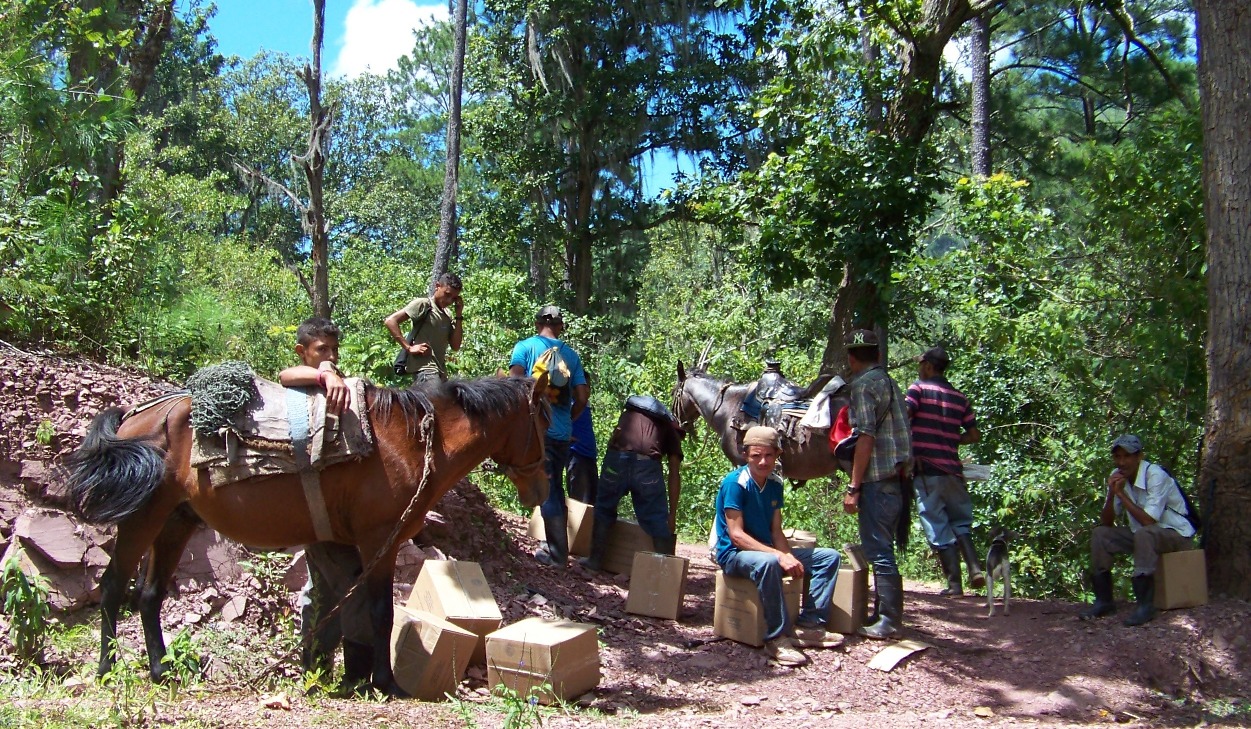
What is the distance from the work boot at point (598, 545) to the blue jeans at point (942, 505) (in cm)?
248

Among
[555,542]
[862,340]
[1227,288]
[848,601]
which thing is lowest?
[848,601]

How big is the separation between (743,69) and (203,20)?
86.4 ft

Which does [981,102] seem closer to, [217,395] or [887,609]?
[887,609]

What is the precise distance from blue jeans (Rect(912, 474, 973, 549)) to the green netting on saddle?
497cm

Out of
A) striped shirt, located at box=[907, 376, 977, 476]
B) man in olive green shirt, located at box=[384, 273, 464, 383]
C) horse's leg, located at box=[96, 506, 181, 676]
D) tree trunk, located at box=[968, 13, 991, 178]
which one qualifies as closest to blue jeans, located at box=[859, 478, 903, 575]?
striped shirt, located at box=[907, 376, 977, 476]

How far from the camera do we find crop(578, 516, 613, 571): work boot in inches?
308

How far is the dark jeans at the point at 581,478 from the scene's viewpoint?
8.14 metres

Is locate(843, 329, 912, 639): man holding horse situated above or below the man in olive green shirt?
below

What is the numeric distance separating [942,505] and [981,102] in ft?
36.6

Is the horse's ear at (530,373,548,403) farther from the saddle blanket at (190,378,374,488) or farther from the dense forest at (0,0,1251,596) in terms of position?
the dense forest at (0,0,1251,596)

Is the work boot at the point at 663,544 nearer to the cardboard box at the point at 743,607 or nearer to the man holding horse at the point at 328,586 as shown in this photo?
the cardboard box at the point at 743,607

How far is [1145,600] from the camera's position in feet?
22.0

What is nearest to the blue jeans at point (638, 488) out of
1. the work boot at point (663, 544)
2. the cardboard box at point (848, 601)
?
the work boot at point (663, 544)

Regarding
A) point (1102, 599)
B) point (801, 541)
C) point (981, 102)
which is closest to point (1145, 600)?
point (1102, 599)
